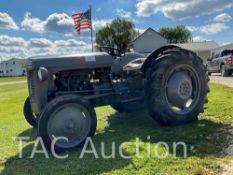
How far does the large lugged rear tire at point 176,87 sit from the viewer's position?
608 cm

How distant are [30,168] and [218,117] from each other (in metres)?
3.97

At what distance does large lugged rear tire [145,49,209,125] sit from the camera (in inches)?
239

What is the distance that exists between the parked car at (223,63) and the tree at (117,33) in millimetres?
39984

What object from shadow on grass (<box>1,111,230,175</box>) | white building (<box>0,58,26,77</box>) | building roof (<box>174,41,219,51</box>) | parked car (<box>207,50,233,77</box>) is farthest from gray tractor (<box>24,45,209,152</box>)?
white building (<box>0,58,26,77</box>)

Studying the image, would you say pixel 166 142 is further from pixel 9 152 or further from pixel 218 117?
pixel 9 152

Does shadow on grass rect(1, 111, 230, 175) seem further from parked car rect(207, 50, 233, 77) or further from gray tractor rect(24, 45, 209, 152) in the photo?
parked car rect(207, 50, 233, 77)

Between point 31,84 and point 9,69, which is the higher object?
point 31,84

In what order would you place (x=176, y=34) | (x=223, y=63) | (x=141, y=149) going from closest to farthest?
(x=141, y=149), (x=223, y=63), (x=176, y=34)

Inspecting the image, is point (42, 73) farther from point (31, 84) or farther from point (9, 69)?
point (9, 69)

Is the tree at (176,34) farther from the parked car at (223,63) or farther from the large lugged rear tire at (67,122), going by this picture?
the large lugged rear tire at (67,122)

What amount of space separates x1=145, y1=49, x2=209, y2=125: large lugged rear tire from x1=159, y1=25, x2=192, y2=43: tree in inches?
3074

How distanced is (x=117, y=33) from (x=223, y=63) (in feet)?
154

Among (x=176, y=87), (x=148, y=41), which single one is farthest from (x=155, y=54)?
(x=148, y=41)

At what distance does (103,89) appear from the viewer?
623 cm
